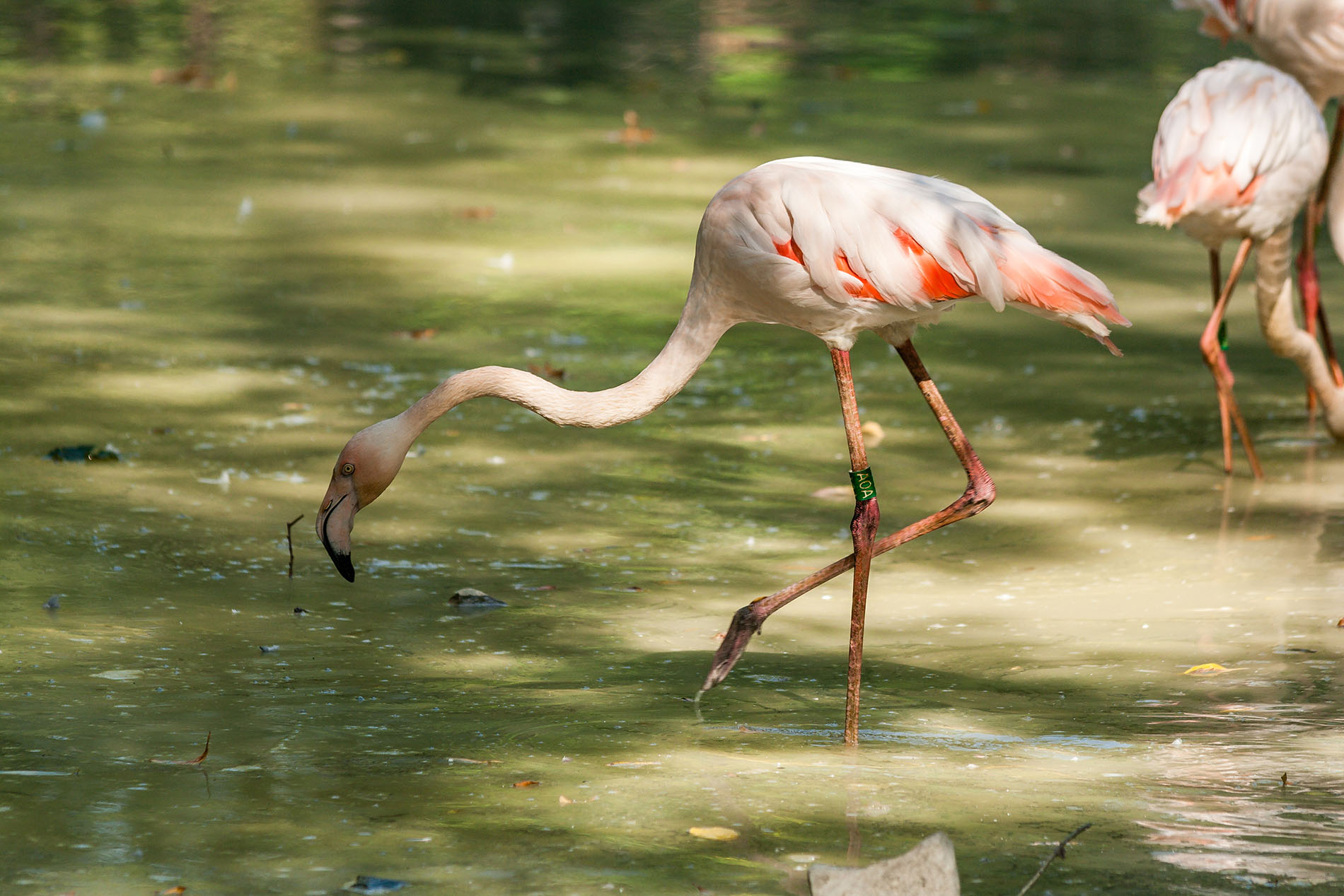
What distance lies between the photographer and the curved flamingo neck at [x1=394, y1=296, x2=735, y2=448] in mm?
4508

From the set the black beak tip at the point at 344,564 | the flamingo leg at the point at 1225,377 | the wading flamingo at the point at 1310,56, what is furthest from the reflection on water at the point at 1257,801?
the wading flamingo at the point at 1310,56

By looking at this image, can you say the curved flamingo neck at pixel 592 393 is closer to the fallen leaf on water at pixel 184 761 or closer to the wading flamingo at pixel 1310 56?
the fallen leaf on water at pixel 184 761

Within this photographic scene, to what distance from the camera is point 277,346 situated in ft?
24.2

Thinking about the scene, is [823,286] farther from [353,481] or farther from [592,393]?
[353,481]

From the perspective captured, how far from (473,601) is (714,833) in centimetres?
172

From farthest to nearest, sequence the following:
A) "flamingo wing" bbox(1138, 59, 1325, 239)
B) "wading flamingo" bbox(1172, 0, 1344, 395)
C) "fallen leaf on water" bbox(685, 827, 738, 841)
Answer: "wading flamingo" bbox(1172, 0, 1344, 395)
"flamingo wing" bbox(1138, 59, 1325, 239)
"fallen leaf on water" bbox(685, 827, 738, 841)

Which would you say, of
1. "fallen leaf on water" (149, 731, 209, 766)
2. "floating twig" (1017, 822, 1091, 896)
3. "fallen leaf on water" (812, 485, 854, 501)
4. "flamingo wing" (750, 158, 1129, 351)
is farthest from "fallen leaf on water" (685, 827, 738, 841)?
"fallen leaf on water" (812, 485, 854, 501)

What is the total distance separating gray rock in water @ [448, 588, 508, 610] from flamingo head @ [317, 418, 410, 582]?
691 millimetres

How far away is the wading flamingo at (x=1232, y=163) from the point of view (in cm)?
602

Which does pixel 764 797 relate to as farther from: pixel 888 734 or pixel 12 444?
pixel 12 444

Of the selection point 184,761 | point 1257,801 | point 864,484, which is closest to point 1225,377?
point 864,484

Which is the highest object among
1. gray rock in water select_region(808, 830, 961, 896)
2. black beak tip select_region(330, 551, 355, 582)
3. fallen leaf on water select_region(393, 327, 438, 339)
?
black beak tip select_region(330, 551, 355, 582)

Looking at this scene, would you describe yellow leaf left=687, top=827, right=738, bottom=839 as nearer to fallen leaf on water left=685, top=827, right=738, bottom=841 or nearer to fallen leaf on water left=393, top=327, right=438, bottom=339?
fallen leaf on water left=685, top=827, right=738, bottom=841

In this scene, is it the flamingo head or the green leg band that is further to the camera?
the green leg band
